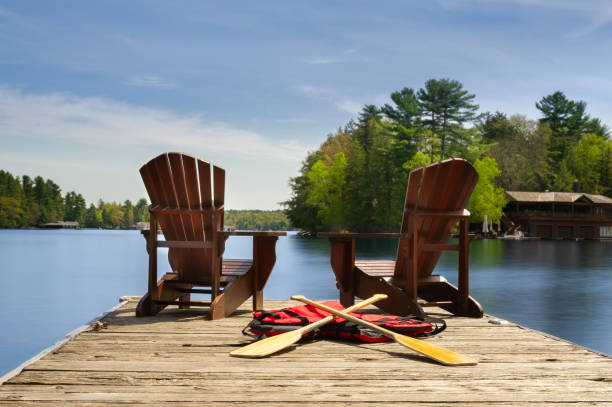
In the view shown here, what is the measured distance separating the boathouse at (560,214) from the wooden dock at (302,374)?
5093 cm

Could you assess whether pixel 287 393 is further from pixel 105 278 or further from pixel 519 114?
pixel 519 114

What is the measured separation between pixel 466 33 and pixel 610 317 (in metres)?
43.1

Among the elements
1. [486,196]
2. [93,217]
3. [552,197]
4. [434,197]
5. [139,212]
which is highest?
[139,212]

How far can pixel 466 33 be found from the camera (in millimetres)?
49750

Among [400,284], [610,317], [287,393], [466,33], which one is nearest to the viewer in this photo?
[287,393]

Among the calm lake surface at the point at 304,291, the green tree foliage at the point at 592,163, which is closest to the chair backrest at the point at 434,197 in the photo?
the calm lake surface at the point at 304,291

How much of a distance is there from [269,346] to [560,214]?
5481 cm

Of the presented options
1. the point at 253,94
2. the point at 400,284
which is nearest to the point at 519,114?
the point at 253,94

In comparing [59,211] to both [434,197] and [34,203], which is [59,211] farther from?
[434,197]

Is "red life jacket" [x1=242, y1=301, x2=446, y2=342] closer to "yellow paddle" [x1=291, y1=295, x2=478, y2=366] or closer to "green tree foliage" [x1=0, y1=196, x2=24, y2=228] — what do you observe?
"yellow paddle" [x1=291, y1=295, x2=478, y2=366]

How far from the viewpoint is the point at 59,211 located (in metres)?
112

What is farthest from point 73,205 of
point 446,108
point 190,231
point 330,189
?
point 190,231

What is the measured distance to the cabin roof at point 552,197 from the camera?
50.7 meters

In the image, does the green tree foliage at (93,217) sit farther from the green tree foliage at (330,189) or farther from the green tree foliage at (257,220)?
the green tree foliage at (330,189)
